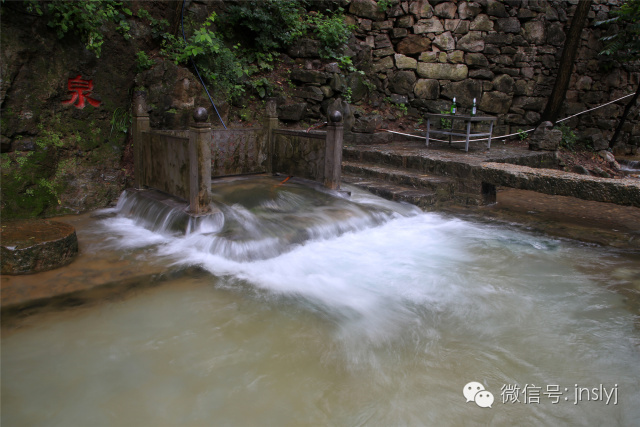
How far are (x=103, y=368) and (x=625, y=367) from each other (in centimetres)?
369

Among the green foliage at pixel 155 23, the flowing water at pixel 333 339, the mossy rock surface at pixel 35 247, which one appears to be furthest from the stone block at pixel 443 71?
the mossy rock surface at pixel 35 247

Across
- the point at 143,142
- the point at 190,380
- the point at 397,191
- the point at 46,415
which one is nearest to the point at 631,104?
the point at 397,191

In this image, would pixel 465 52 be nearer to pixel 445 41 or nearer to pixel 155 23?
pixel 445 41

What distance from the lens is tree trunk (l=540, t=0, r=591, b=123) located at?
34.6 feet

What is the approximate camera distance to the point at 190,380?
300 centimetres

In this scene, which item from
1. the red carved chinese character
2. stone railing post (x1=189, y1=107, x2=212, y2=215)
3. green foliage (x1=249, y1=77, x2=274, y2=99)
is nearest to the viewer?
stone railing post (x1=189, y1=107, x2=212, y2=215)

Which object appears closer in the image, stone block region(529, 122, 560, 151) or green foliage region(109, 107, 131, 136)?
green foliage region(109, 107, 131, 136)

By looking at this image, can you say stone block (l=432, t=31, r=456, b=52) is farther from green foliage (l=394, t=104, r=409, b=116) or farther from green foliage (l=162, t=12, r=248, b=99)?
green foliage (l=162, t=12, r=248, b=99)

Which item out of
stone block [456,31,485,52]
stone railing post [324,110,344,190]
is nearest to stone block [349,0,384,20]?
stone block [456,31,485,52]

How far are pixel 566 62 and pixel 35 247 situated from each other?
11.4 meters

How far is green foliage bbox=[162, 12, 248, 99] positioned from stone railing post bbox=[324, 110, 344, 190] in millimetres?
2626

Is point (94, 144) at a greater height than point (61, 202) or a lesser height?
greater

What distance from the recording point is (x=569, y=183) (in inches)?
233

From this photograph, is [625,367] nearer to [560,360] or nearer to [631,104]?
[560,360]
